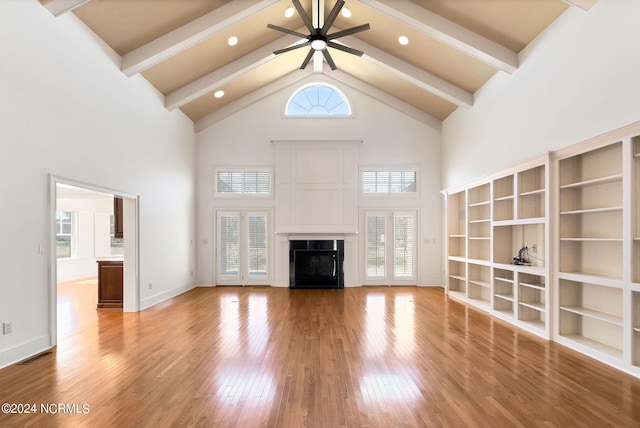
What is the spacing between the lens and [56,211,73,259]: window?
1136 cm

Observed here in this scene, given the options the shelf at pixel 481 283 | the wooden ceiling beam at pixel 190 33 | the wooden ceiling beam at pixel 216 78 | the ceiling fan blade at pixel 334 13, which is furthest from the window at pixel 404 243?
the wooden ceiling beam at pixel 190 33

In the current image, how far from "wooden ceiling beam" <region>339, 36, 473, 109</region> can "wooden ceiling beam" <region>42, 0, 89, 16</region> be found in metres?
5.05

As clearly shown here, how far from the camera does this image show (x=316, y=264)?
9.61m

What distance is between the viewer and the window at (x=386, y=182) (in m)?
9.92

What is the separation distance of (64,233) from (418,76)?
1075 centimetres

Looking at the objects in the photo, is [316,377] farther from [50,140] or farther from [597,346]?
[50,140]

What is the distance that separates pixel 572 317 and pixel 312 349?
3.26 meters

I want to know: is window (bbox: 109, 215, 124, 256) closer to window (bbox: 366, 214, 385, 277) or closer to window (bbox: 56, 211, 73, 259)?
window (bbox: 56, 211, 73, 259)

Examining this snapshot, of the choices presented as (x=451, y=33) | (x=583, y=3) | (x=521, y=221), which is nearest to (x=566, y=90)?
(x=583, y=3)

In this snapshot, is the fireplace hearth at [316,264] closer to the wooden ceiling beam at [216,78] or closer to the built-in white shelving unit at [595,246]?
the wooden ceiling beam at [216,78]

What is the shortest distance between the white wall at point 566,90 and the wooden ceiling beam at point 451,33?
0.27 m

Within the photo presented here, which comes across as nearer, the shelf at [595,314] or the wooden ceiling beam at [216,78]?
the shelf at [595,314]

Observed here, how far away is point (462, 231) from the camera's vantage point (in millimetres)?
8516

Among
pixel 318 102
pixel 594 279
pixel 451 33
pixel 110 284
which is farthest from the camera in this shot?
pixel 318 102
